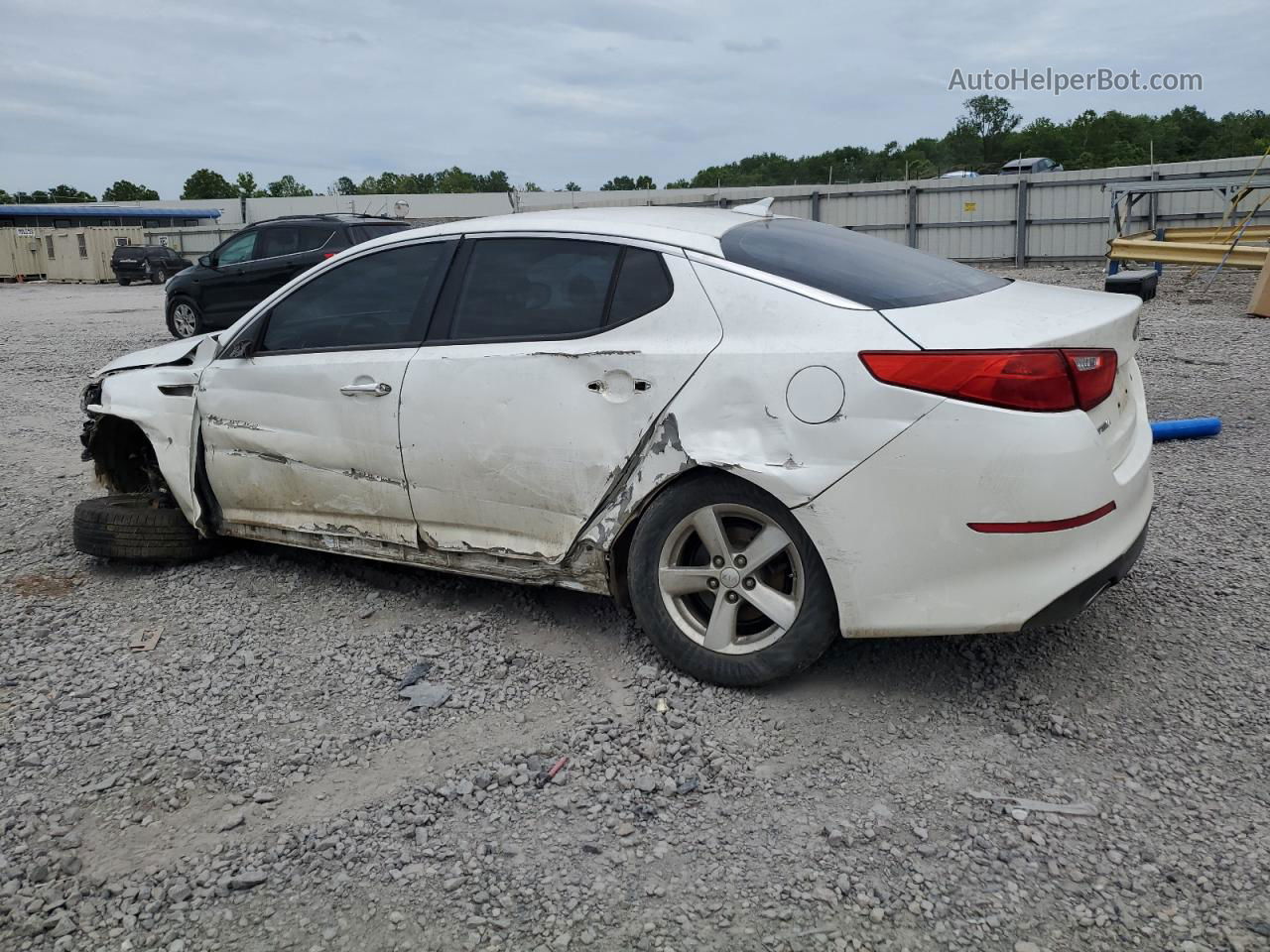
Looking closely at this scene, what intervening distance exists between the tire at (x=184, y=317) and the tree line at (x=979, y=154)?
89.6 ft

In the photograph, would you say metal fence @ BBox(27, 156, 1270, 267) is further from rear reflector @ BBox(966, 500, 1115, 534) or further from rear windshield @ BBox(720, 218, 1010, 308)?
rear reflector @ BBox(966, 500, 1115, 534)

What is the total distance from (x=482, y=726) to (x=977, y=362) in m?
1.92

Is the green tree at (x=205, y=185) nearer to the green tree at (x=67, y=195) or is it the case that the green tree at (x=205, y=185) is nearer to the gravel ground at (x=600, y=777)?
the green tree at (x=67, y=195)

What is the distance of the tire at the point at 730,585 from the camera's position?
346cm

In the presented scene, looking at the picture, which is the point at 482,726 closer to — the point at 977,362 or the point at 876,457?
the point at 876,457

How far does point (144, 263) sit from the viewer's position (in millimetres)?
34844

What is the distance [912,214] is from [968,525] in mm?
25772

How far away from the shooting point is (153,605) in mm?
4750

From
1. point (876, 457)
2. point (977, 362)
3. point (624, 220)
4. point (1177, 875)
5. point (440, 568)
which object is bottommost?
point (1177, 875)

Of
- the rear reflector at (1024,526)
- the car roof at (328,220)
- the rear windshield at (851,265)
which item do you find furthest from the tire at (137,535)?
the car roof at (328,220)

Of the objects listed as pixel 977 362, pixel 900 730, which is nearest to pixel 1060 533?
pixel 977 362

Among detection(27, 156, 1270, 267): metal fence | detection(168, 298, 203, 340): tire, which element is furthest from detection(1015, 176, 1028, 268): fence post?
detection(168, 298, 203, 340): tire

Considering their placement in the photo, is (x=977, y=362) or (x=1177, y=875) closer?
(x=1177, y=875)

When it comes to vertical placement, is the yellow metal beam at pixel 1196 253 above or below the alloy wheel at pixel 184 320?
above
